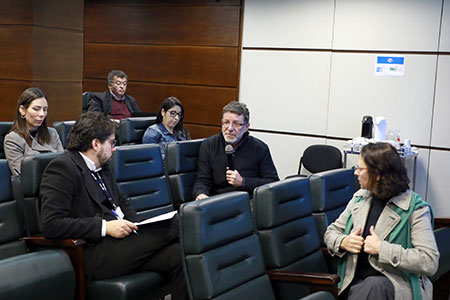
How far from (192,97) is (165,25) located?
1068 mm

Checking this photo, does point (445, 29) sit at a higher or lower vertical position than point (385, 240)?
higher

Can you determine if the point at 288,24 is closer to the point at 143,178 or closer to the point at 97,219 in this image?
the point at 143,178

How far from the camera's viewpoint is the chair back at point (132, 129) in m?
5.42

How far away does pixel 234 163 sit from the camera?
4270 mm

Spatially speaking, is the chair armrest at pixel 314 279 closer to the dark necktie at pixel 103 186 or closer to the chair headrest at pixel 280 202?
the chair headrest at pixel 280 202

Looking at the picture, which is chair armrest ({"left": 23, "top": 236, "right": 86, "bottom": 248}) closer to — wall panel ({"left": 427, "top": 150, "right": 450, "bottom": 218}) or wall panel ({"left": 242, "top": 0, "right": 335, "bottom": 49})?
wall panel ({"left": 427, "top": 150, "right": 450, "bottom": 218})

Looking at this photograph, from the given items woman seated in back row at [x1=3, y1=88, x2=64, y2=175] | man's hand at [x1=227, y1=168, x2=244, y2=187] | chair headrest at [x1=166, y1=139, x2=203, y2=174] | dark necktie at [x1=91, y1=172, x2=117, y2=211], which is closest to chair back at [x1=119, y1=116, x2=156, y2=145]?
woman seated in back row at [x1=3, y1=88, x2=64, y2=175]

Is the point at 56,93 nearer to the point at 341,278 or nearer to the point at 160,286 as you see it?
the point at 160,286

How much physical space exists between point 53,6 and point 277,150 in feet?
9.94

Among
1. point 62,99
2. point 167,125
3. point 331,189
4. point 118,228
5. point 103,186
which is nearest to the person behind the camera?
point 118,228

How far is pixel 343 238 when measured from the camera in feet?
9.52

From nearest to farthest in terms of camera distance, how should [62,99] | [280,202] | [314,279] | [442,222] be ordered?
[314,279]
[280,202]
[442,222]
[62,99]

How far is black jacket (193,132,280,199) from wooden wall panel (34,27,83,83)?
2736 mm

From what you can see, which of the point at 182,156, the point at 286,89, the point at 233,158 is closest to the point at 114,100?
the point at 286,89
